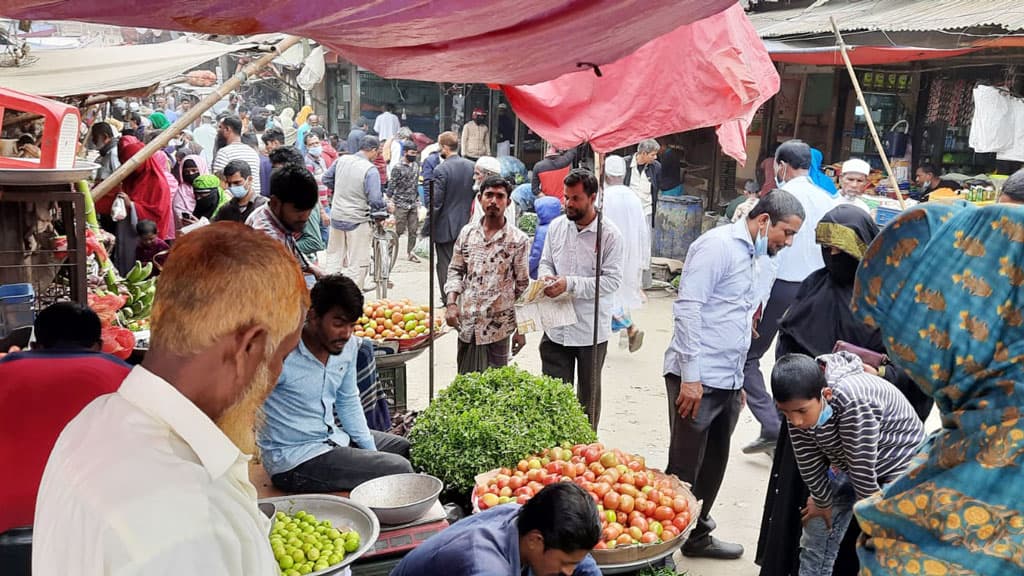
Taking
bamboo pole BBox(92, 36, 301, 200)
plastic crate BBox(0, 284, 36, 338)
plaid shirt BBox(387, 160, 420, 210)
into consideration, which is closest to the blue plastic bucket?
plaid shirt BBox(387, 160, 420, 210)

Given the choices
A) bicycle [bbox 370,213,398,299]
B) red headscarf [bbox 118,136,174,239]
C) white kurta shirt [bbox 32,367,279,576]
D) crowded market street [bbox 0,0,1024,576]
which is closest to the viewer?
white kurta shirt [bbox 32,367,279,576]

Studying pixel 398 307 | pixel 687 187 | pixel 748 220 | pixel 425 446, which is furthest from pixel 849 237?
pixel 687 187

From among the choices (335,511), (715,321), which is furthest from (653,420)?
(335,511)

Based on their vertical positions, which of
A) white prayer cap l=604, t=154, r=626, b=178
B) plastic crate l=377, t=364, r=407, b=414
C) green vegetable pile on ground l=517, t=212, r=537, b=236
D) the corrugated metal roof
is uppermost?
the corrugated metal roof

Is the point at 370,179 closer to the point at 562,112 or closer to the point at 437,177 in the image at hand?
the point at 437,177

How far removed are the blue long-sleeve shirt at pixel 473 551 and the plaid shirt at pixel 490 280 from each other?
107 inches

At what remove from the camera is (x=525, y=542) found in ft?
8.81

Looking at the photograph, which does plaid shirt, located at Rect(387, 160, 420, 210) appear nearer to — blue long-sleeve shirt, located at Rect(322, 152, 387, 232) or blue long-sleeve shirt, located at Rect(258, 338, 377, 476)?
blue long-sleeve shirt, located at Rect(322, 152, 387, 232)

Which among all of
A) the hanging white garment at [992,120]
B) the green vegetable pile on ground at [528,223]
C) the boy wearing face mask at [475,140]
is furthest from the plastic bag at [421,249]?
the hanging white garment at [992,120]

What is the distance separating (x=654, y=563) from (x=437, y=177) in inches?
241

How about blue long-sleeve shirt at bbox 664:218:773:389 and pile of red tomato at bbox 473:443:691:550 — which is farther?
blue long-sleeve shirt at bbox 664:218:773:389

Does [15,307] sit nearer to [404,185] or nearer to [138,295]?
[138,295]

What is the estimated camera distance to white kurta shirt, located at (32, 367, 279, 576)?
132 centimetres

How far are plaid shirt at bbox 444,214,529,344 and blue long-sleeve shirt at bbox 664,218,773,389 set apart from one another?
4.55 ft
